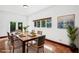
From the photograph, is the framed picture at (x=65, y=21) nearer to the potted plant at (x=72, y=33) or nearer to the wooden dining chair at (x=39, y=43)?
the potted plant at (x=72, y=33)

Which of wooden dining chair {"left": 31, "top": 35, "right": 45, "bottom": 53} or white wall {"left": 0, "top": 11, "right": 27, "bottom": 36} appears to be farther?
wooden dining chair {"left": 31, "top": 35, "right": 45, "bottom": 53}

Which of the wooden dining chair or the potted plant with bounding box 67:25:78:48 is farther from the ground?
the potted plant with bounding box 67:25:78:48

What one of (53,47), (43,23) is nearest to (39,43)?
(53,47)

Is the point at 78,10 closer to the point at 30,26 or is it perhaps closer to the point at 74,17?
the point at 74,17

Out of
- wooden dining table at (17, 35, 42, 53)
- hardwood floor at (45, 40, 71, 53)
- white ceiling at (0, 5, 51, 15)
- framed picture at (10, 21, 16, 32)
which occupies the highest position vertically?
white ceiling at (0, 5, 51, 15)

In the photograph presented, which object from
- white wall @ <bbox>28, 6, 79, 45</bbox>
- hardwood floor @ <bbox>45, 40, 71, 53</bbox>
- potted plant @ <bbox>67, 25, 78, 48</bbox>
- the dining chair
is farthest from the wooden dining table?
potted plant @ <bbox>67, 25, 78, 48</bbox>

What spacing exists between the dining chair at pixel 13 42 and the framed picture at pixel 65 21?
907 mm

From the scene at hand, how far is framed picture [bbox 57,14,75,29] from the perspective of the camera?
1780 millimetres

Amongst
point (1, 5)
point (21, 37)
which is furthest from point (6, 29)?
point (1, 5)

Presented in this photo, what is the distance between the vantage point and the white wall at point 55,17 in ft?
5.89

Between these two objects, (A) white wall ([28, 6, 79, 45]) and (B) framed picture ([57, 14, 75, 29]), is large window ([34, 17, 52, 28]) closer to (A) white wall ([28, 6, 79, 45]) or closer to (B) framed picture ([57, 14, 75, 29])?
(A) white wall ([28, 6, 79, 45])

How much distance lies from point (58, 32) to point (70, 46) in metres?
0.36

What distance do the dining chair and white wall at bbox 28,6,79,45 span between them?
39 cm

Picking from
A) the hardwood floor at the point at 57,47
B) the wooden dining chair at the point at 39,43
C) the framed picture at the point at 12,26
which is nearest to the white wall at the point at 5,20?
the framed picture at the point at 12,26
